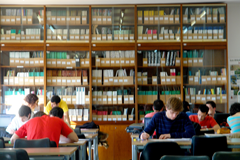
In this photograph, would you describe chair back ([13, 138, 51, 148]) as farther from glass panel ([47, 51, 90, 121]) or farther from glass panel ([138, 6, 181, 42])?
glass panel ([138, 6, 181, 42])

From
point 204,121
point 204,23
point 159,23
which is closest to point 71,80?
point 159,23

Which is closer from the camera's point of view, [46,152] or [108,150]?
[46,152]

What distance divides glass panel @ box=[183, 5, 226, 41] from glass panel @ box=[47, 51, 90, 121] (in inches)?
109

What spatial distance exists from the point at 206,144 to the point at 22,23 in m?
5.82

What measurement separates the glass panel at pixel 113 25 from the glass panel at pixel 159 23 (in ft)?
0.86

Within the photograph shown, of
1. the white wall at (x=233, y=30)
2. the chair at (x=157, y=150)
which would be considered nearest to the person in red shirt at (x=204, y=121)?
the chair at (x=157, y=150)

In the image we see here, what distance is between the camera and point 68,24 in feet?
23.5

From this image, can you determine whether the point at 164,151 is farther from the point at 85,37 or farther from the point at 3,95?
the point at 3,95

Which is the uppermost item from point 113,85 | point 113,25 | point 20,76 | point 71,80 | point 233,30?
point 113,25

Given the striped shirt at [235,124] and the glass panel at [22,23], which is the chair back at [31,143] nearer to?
the striped shirt at [235,124]

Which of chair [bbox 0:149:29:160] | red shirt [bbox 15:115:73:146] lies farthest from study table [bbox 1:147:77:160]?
red shirt [bbox 15:115:73:146]

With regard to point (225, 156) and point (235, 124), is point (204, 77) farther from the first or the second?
point (225, 156)

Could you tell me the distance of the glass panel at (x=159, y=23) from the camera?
712 centimetres

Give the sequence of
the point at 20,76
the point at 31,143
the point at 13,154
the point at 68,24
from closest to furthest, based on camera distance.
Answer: the point at 13,154 → the point at 31,143 → the point at 20,76 → the point at 68,24
